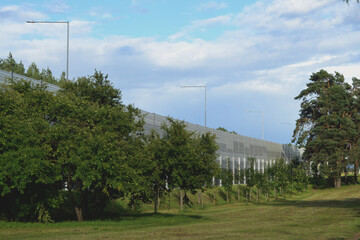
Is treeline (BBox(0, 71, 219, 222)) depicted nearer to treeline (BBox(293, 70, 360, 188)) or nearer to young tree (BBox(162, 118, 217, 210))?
young tree (BBox(162, 118, 217, 210))

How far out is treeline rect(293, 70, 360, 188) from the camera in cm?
8956

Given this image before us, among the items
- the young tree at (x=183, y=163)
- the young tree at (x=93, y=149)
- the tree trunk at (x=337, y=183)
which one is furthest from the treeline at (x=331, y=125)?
the young tree at (x=93, y=149)

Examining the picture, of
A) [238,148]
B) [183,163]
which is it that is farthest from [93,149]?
[238,148]

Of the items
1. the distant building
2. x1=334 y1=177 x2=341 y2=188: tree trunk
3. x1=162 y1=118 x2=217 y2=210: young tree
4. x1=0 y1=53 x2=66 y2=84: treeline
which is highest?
x1=0 y1=53 x2=66 y2=84: treeline

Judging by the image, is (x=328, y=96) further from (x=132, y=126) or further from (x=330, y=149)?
(x=132, y=126)

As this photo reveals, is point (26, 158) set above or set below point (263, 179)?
above

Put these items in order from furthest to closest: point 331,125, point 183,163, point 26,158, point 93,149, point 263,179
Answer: point 331,125
point 263,179
point 183,163
point 93,149
point 26,158

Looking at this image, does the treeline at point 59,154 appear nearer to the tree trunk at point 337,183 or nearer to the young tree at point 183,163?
the young tree at point 183,163

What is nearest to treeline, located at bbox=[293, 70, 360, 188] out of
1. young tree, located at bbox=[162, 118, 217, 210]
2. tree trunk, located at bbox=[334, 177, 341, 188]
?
tree trunk, located at bbox=[334, 177, 341, 188]

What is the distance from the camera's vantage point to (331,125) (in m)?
92.8

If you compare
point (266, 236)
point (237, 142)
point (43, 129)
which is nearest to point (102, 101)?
point (43, 129)

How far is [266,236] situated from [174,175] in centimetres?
1787

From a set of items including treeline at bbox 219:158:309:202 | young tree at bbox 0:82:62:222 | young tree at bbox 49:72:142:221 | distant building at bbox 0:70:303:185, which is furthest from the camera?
distant building at bbox 0:70:303:185

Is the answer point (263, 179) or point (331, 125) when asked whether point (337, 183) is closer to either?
point (331, 125)
